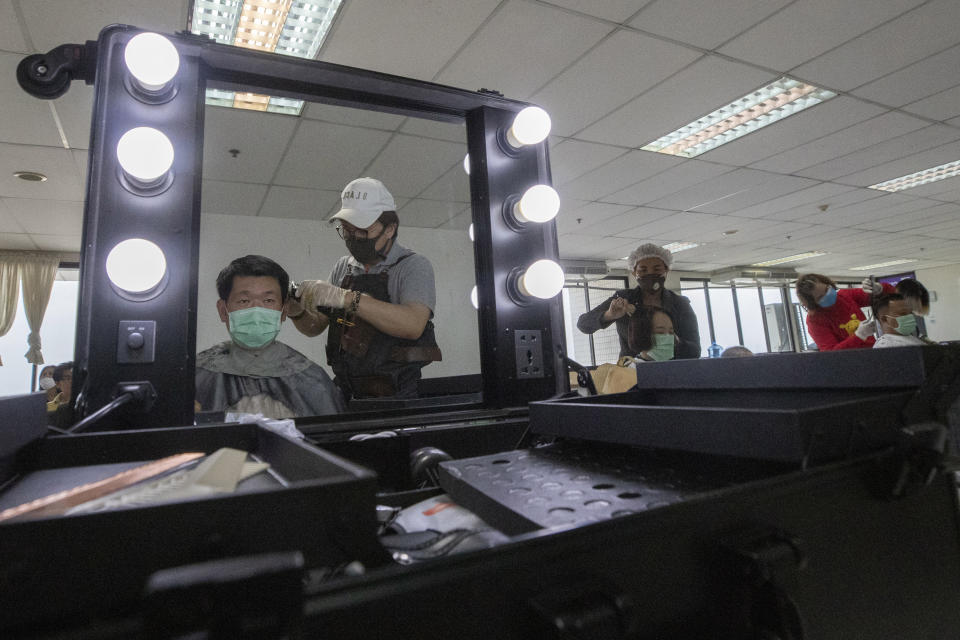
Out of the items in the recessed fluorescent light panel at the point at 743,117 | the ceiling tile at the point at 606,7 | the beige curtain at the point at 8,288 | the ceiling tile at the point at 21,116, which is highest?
the recessed fluorescent light panel at the point at 743,117

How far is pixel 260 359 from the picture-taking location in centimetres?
99

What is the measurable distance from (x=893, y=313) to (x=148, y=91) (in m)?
3.80

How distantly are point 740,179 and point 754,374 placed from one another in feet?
15.0

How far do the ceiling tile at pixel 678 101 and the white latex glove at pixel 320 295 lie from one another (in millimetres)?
2456

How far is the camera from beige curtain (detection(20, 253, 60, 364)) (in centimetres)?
491

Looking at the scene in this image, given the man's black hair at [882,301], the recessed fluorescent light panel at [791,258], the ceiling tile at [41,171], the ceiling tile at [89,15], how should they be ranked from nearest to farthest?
the ceiling tile at [89,15], the ceiling tile at [41,171], the man's black hair at [882,301], the recessed fluorescent light panel at [791,258]

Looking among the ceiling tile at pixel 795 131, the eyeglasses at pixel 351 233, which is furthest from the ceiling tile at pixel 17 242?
the ceiling tile at pixel 795 131

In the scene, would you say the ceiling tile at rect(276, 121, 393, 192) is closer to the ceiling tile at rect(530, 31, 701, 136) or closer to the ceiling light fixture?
the ceiling tile at rect(530, 31, 701, 136)

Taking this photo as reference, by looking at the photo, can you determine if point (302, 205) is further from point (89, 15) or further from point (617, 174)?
point (617, 174)

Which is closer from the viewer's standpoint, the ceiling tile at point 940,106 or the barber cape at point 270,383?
the barber cape at point 270,383

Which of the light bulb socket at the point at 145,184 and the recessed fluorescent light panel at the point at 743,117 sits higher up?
the recessed fluorescent light panel at the point at 743,117

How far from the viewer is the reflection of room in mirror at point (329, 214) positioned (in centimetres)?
89

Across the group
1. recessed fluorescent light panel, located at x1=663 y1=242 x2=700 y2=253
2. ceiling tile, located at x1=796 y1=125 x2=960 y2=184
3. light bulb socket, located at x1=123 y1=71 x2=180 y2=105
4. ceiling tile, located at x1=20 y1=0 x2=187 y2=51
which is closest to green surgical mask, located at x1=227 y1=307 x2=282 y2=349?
light bulb socket, located at x1=123 y1=71 x2=180 y2=105

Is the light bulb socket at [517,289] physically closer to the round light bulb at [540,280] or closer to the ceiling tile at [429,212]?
the round light bulb at [540,280]
